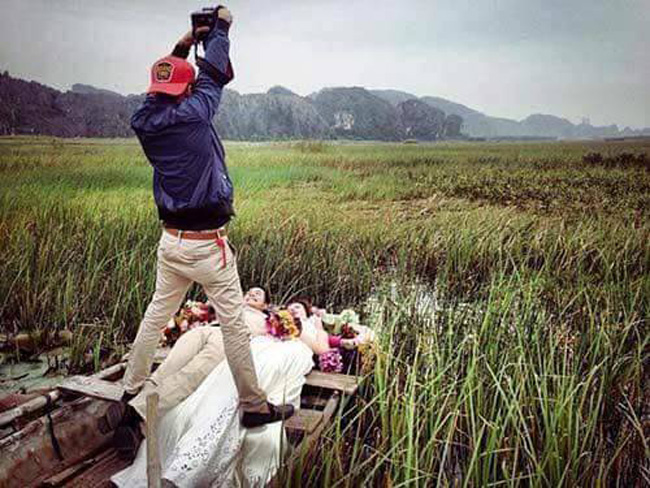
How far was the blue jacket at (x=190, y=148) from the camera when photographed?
A: 1.66 metres

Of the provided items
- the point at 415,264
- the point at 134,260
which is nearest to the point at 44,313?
the point at 134,260

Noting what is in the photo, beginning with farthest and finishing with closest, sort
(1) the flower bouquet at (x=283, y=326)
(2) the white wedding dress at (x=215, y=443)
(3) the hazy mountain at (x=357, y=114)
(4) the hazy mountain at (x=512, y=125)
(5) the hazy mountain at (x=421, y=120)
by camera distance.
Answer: (5) the hazy mountain at (x=421, y=120) → (3) the hazy mountain at (x=357, y=114) → (4) the hazy mountain at (x=512, y=125) → (1) the flower bouquet at (x=283, y=326) → (2) the white wedding dress at (x=215, y=443)

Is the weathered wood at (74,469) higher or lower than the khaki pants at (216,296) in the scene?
lower

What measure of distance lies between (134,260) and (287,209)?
138 centimetres

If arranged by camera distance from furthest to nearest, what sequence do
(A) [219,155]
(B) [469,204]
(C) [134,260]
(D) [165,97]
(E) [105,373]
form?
(B) [469,204] → (C) [134,260] → (E) [105,373] → (A) [219,155] → (D) [165,97]

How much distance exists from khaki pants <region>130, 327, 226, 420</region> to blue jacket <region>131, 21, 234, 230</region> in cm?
44

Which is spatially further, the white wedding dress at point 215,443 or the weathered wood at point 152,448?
the white wedding dress at point 215,443

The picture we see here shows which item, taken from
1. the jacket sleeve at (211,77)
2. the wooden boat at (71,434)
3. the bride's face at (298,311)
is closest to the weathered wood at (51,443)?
→ the wooden boat at (71,434)

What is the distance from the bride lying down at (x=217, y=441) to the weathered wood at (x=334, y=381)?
0.40 feet

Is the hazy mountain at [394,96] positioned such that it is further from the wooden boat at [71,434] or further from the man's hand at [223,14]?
the wooden boat at [71,434]

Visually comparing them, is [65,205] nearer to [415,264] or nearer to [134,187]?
[134,187]

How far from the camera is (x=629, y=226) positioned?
3486mm

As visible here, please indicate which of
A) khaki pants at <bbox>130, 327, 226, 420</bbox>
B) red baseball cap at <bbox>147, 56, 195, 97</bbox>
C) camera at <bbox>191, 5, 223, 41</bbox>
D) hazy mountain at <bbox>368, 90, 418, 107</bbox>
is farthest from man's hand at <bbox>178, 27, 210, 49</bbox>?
hazy mountain at <bbox>368, 90, 418, 107</bbox>

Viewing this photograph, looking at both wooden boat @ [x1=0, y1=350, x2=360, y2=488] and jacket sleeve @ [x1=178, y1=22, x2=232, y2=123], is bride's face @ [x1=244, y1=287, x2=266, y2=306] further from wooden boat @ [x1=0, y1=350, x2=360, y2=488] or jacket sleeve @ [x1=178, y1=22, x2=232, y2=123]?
jacket sleeve @ [x1=178, y1=22, x2=232, y2=123]
